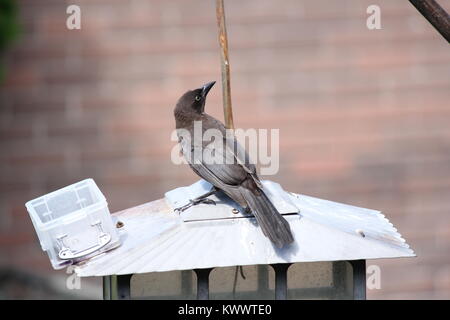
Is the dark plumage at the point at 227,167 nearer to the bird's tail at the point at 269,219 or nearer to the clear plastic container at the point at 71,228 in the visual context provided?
the bird's tail at the point at 269,219

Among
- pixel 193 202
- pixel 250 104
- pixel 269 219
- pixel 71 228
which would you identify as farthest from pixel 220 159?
pixel 250 104

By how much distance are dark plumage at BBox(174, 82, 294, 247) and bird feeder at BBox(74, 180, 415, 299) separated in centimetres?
3

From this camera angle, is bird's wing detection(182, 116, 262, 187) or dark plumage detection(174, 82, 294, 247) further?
bird's wing detection(182, 116, 262, 187)

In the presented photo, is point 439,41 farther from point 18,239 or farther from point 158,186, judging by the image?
point 18,239

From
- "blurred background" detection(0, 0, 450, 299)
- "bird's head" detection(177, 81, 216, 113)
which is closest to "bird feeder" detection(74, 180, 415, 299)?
"bird's head" detection(177, 81, 216, 113)

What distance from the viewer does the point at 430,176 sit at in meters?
5.68

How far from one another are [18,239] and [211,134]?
10.5ft

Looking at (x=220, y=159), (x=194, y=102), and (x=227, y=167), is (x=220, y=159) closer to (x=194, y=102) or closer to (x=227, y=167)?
(x=227, y=167)

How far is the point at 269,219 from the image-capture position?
222 cm

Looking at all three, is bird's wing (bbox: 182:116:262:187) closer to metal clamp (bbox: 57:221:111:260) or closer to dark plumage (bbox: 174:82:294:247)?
dark plumage (bbox: 174:82:294:247)

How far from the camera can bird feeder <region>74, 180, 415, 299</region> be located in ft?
7.18

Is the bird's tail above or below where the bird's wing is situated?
below

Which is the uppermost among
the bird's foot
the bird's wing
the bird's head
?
the bird's head

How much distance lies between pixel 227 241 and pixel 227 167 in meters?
0.45
